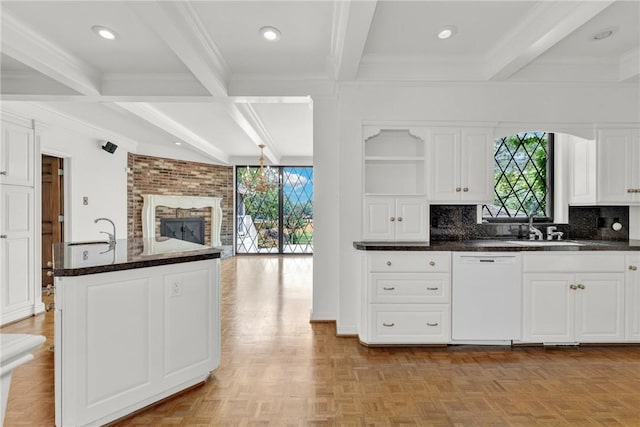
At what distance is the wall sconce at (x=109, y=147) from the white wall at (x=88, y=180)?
0.08m

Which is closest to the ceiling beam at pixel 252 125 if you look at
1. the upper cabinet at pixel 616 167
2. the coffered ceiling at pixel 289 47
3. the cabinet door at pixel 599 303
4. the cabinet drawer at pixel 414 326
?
the coffered ceiling at pixel 289 47

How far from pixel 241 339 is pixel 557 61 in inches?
153

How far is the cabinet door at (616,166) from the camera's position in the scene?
339 cm

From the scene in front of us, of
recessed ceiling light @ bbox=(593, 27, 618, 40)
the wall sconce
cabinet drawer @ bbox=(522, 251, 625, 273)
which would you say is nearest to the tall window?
cabinet drawer @ bbox=(522, 251, 625, 273)

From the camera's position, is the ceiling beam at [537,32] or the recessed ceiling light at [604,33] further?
the recessed ceiling light at [604,33]

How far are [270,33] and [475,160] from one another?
215cm

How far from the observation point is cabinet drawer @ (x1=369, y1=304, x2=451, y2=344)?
10.1 feet

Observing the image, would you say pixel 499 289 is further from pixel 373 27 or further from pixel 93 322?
pixel 93 322

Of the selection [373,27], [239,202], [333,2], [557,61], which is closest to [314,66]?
[373,27]

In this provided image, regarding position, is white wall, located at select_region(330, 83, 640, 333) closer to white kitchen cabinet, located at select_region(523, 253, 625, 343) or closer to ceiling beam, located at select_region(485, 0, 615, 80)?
ceiling beam, located at select_region(485, 0, 615, 80)

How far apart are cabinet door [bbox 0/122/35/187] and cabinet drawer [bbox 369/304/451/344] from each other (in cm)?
401

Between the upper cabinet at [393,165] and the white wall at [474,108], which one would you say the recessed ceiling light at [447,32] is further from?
the upper cabinet at [393,165]

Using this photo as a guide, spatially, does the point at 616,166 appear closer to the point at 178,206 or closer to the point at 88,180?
the point at 88,180

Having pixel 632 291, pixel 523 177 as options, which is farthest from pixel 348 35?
pixel 632 291
